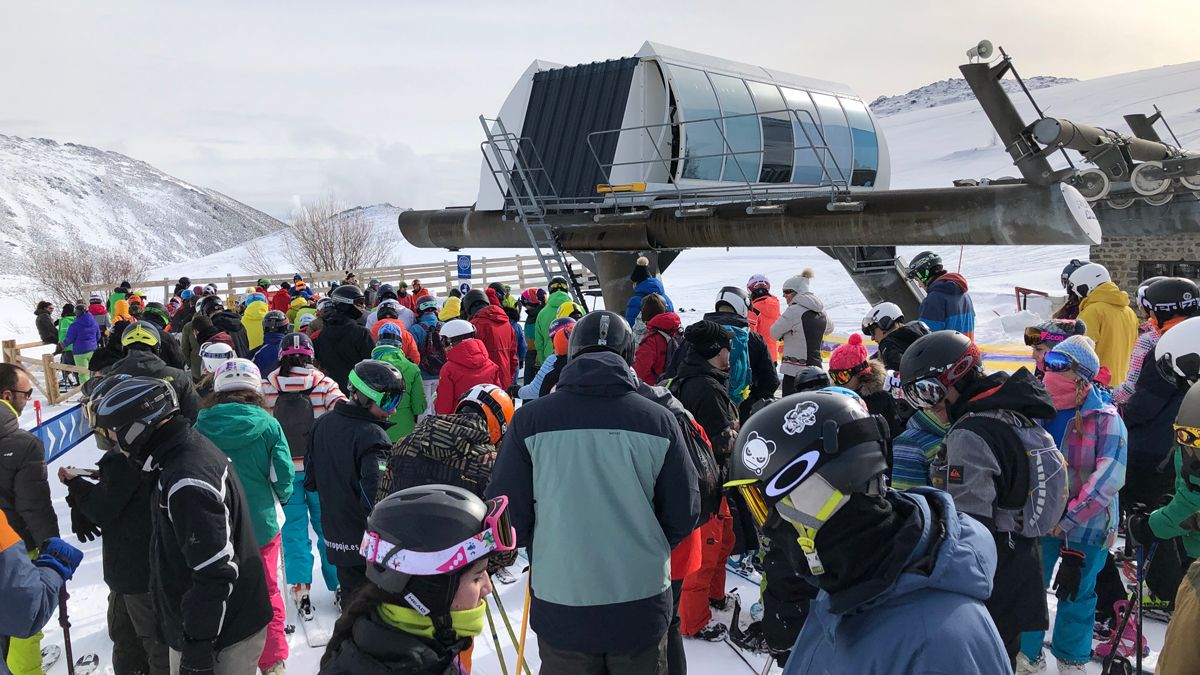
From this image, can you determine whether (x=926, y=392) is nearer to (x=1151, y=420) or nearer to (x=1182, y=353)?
(x=1182, y=353)

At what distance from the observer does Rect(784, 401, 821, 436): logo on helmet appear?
1.87m

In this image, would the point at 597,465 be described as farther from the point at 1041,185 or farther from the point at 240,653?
the point at 1041,185

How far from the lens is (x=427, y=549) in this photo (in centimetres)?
210

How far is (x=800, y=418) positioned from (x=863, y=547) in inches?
12.5

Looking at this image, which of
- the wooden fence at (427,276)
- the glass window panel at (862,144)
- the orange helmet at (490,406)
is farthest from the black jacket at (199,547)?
the wooden fence at (427,276)

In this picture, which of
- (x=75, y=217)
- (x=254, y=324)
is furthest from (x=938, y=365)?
(x=75, y=217)

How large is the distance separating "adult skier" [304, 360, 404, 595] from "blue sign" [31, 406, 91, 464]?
11.7ft

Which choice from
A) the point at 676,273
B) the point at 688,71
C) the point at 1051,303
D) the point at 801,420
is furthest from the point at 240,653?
the point at 676,273

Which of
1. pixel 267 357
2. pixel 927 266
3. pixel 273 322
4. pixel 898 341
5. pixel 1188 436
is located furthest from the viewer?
pixel 273 322

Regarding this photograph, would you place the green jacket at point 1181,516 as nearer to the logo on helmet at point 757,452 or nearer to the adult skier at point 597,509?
the adult skier at point 597,509

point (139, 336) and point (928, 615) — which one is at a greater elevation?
point (139, 336)

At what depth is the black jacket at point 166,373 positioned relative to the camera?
5.92m

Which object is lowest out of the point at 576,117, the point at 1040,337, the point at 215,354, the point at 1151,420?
the point at 1151,420

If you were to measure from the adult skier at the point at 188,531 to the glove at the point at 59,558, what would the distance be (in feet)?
2.06
